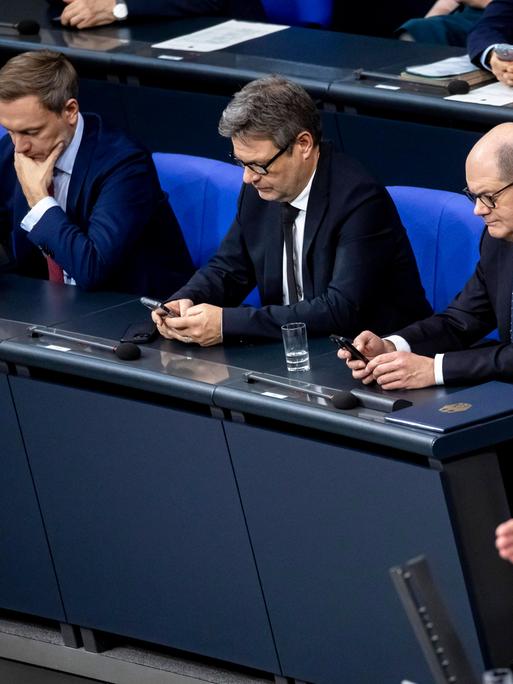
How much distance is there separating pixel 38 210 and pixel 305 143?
2.62 feet

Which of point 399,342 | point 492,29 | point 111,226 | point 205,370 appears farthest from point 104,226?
point 492,29

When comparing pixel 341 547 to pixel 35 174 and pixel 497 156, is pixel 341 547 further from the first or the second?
pixel 35 174

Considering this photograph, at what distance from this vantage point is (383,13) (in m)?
5.84

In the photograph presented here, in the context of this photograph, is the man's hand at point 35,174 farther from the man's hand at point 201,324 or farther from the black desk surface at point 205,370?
the man's hand at point 201,324

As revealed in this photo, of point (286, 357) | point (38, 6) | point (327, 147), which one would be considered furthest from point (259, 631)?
point (38, 6)

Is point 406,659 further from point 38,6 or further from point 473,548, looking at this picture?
point 38,6

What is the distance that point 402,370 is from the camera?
304 centimetres

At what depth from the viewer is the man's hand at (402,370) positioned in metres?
3.02

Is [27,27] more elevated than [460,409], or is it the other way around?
[27,27]

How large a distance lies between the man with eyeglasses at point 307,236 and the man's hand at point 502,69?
89cm

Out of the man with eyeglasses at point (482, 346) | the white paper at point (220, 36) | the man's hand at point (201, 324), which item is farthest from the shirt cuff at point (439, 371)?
the white paper at point (220, 36)

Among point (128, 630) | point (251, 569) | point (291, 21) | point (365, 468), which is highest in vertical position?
point (291, 21)

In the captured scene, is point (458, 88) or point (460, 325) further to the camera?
point (458, 88)

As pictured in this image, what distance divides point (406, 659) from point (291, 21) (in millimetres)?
3133
